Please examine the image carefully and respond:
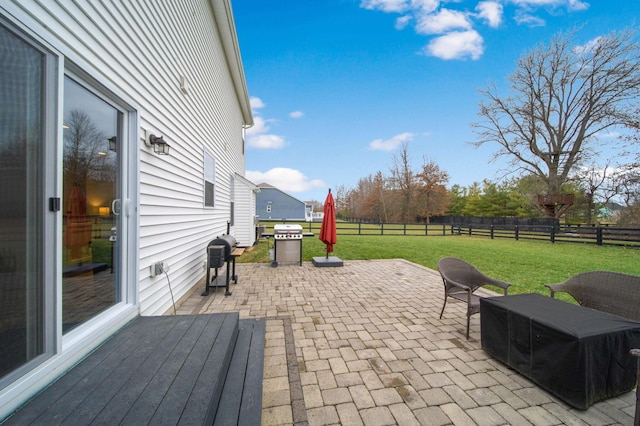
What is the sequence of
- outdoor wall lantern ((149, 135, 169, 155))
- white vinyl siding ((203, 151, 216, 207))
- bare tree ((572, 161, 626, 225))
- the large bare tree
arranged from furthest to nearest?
1. the large bare tree
2. bare tree ((572, 161, 626, 225))
3. white vinyl siding ((203, 151, 216, 207))
4. outdoor wall lantern ((149, 135, 169, 155))

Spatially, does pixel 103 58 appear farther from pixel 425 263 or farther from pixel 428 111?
pixel 428 111

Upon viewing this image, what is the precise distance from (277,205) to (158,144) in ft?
113

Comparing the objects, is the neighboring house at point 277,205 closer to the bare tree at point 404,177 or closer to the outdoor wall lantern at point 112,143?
the bare tree at point 404,177

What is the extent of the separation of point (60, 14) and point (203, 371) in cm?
253

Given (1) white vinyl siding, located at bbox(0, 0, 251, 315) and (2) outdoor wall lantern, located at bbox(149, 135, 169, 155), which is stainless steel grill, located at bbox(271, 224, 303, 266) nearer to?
(1) white vinyl siding, located at bbox(0, 0, 251, 315)

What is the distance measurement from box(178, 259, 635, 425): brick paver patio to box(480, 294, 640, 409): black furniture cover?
12cm

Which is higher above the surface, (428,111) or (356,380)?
(428,111)

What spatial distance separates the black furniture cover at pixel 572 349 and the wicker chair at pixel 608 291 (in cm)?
55

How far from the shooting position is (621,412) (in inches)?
77.6

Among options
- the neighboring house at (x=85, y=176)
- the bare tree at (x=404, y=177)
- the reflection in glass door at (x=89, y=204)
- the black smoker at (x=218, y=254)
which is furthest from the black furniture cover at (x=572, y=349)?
the bare tree at (x=404, y=177)

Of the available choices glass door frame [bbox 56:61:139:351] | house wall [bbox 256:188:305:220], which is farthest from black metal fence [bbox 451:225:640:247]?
house wall [bbox 256:188:305:220]

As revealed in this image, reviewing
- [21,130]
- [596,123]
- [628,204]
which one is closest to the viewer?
[21,130]

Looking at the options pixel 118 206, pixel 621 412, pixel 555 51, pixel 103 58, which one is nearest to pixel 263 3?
pixel 103 58

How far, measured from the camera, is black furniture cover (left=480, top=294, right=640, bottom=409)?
1.96m
